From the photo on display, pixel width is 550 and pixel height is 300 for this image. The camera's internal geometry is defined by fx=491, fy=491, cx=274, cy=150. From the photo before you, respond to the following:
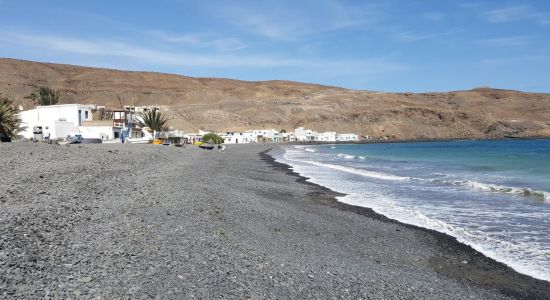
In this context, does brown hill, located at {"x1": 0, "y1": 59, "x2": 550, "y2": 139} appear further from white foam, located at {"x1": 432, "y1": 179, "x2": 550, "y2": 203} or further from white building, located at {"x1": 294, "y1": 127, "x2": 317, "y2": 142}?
white foam, located at {"x1": 432, "y1": 179, "x2": 550, "y2": 203}

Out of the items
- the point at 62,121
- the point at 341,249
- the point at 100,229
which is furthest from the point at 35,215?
the point at 62,121

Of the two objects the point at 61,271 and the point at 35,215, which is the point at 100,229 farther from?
the point at 61,271

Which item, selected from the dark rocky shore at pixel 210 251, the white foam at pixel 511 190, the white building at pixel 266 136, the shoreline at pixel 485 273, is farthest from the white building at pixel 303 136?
the shoreline at pixel 485 273

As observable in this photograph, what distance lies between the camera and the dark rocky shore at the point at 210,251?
19.5ft

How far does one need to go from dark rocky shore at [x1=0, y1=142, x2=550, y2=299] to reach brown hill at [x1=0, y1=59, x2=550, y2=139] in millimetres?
102219

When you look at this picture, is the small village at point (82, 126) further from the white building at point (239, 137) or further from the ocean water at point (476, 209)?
the white building at point (239, 137)

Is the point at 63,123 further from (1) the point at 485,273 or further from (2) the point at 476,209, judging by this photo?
(1) the point at 485,273

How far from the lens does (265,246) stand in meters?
8.79

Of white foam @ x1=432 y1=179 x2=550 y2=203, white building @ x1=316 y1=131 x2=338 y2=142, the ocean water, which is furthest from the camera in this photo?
white building @ x1=316 y1=131 x2=338 y2=142

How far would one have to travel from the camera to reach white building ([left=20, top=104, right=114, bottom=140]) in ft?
158

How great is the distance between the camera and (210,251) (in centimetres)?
761

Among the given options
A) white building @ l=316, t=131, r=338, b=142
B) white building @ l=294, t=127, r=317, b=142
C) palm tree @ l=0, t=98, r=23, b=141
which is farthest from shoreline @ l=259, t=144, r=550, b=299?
white building @ l=316, t=131, r=338, b=142

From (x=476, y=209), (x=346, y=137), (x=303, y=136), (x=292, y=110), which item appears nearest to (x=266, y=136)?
(x=303, y=136)

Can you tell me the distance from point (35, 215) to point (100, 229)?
1.24 m
